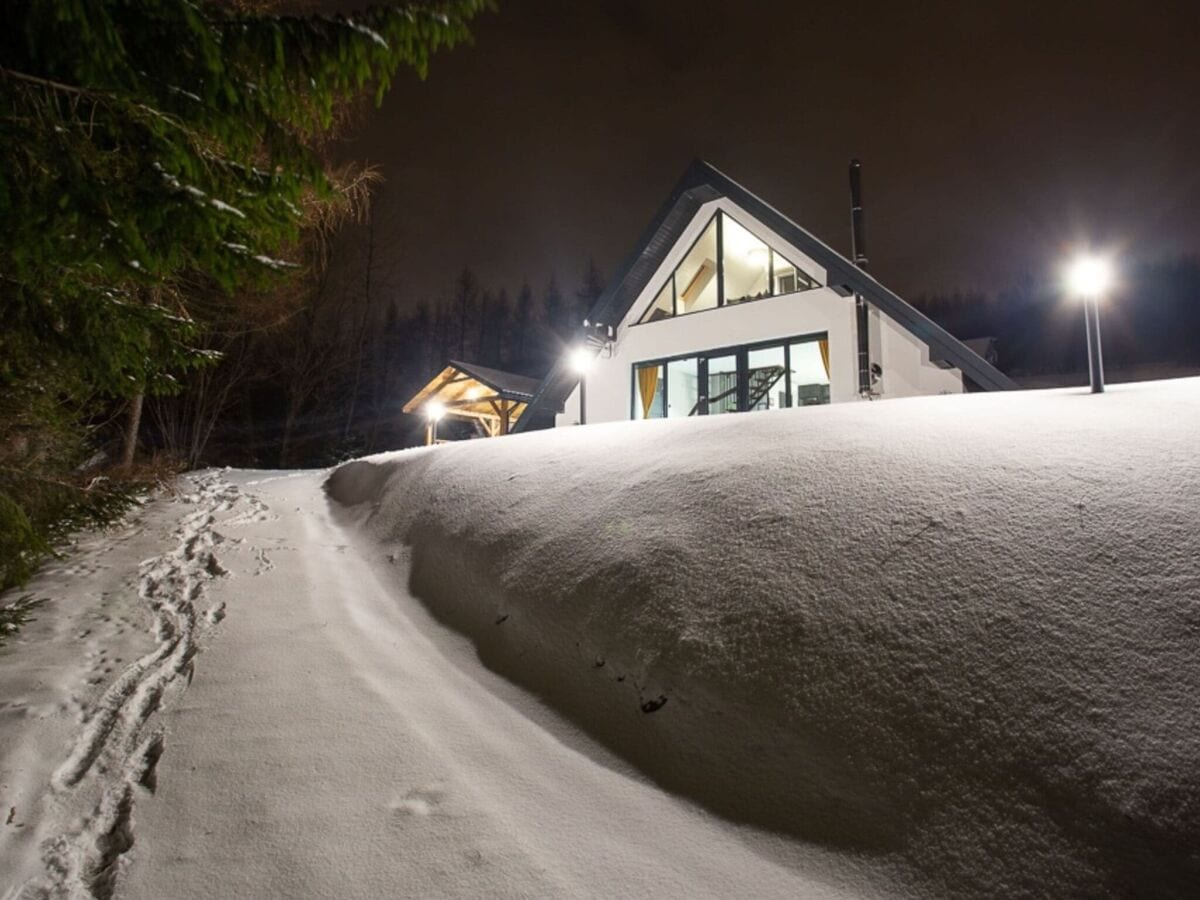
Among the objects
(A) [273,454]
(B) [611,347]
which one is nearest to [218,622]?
(B) [611,347]

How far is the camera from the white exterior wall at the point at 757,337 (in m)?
9.31

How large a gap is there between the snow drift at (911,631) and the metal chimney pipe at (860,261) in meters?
5.40

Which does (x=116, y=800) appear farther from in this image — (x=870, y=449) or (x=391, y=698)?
(x=870, y=449)

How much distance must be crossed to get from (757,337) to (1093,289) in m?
6.36

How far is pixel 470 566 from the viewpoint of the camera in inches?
161

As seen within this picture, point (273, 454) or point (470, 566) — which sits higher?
point (273, 454)

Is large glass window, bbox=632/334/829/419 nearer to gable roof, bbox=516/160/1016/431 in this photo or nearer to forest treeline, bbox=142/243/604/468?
gable roof, bbox=516/160/1016/431

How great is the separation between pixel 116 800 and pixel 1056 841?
340 cm

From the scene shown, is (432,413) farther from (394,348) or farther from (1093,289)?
(394,348)

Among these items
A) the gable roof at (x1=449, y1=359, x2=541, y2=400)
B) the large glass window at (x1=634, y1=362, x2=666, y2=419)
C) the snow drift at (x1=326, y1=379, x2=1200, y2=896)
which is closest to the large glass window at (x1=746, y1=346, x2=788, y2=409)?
the large glass window at (x1=634, y1=362, x2=666, y2=419)

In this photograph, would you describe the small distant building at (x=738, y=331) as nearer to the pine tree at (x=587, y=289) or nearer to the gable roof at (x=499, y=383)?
the gable roof at (x=499, y=383)

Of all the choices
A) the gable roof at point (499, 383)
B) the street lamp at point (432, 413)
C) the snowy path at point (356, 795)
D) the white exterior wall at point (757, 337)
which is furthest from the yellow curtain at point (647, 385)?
the snowy path at point (356, 795)

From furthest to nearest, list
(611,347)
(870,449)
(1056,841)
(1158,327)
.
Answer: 1. (1158,327)
2. (611,347)
3. (870,449)
4. (1056,841)

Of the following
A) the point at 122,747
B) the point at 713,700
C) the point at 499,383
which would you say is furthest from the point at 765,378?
the point at 122,747
